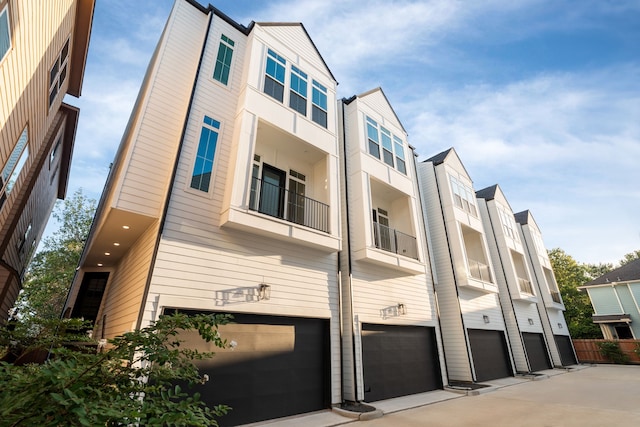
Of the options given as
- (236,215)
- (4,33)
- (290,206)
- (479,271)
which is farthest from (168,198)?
(479,271)

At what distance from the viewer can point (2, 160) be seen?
4.89 meters

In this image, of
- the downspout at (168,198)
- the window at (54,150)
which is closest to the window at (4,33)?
the downspout at (168,198)

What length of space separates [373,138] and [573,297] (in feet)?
106

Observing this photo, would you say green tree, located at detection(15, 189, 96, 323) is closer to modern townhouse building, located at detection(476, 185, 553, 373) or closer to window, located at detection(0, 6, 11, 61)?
window, located at detection(0, 6, 11, 61)

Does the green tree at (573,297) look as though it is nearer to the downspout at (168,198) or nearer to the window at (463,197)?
the window at (463,197)

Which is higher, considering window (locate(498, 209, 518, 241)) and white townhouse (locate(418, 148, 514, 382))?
window (locate(498, 209, 518, 241))

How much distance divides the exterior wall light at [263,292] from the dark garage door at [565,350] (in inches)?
812

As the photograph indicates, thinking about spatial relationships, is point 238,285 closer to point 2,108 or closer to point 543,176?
point 2,108

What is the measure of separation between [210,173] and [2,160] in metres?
3.51

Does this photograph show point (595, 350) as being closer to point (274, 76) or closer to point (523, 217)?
point (523, 217)

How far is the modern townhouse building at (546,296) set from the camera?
55.5ft

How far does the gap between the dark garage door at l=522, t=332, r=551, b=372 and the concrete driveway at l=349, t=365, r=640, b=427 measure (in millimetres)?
5375

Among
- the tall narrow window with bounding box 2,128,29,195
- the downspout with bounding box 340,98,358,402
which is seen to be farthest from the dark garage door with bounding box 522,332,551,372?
the tall narrow window with bounding box 2,128,29,195

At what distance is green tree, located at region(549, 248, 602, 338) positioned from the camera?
24719 mm
